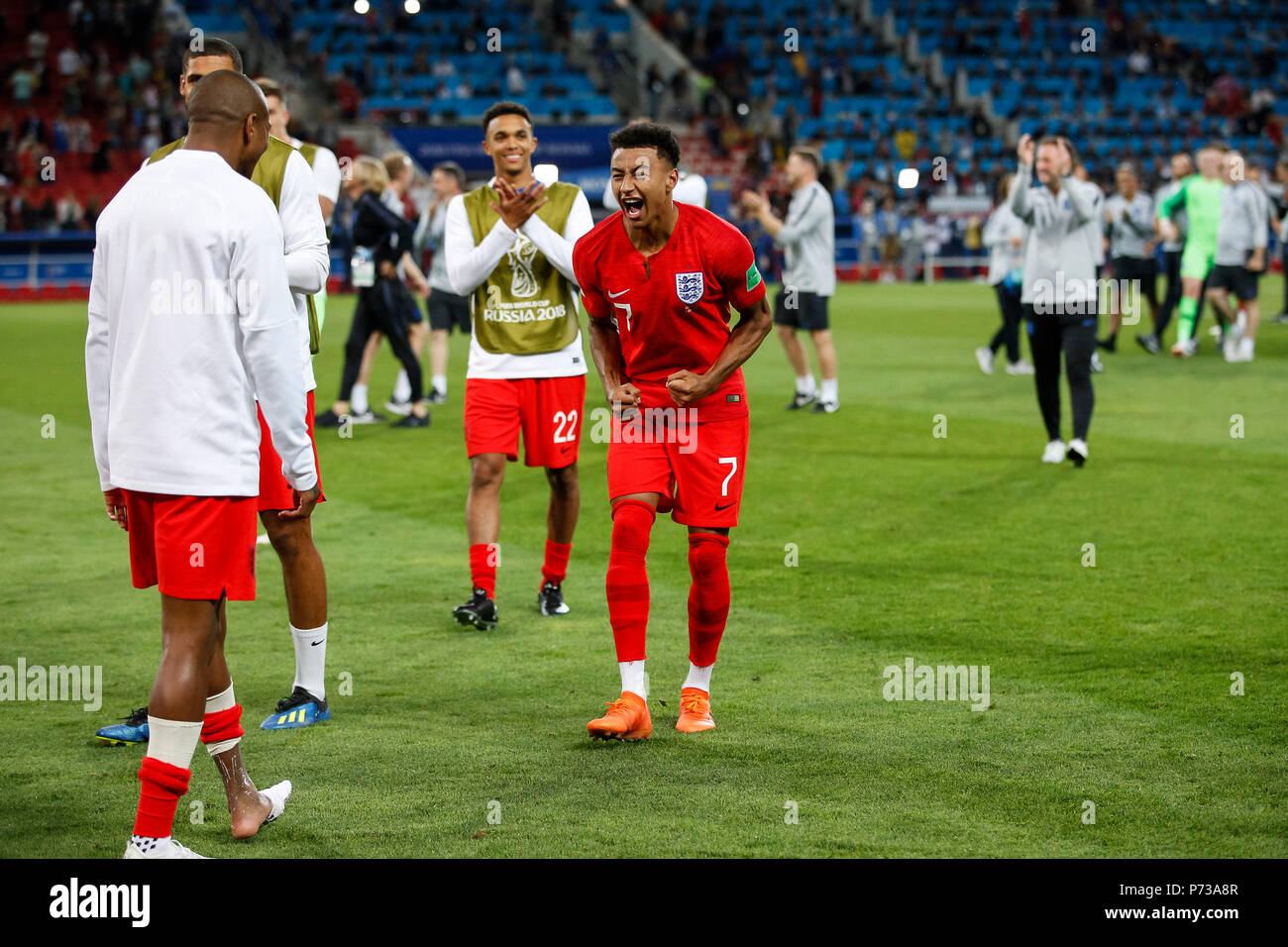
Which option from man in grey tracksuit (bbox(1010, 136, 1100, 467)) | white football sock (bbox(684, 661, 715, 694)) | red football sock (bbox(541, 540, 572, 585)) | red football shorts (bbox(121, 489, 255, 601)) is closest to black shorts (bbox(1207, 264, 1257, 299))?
man in grey tracksuit (bbox(1010, 136, 1100, 467))

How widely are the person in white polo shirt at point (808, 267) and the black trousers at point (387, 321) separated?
135 inches

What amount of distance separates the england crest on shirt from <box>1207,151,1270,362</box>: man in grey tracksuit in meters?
13.8

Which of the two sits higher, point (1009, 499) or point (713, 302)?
point (713, 302)

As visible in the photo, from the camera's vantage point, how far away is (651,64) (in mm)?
45094

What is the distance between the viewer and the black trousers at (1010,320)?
16734 mm

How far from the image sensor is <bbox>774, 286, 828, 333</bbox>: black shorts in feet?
46.8

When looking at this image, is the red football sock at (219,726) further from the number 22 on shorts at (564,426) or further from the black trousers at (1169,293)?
the black trousers at (1169,293)

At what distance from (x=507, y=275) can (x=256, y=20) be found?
36413 millimetres

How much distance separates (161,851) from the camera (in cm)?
398

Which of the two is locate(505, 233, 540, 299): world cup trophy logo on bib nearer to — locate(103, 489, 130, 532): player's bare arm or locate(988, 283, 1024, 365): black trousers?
locate(103, 489, 130, 532): player's bare arm

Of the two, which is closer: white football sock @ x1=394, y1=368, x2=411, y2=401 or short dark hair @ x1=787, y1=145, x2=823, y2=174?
short dark hair @ x1=787, y1=145, x2=823, y2=174

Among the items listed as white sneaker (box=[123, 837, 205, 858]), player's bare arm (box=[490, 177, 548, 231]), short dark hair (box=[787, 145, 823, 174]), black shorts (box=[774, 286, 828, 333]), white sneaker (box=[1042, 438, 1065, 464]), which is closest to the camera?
white sneaker (box=[123, 837, 205, 858])
